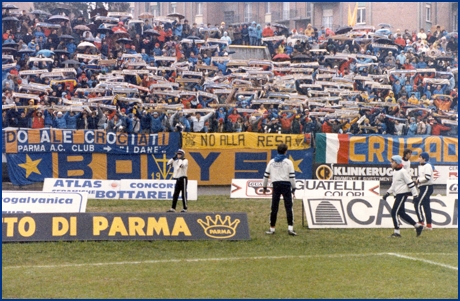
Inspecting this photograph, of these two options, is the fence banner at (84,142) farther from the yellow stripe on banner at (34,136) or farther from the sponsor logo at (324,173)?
the sponsor logo at (324,173)

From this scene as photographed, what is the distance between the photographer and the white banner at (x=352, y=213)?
58.6 ft

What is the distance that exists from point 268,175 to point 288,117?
1562 centimetres

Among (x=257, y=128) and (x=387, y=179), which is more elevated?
(x=257, y=128)

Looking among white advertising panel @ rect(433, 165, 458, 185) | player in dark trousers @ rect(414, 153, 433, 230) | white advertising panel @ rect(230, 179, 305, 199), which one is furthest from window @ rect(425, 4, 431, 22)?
player in dark trousers @ rect(414, 153, 433, 230)

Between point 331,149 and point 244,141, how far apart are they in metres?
3.51

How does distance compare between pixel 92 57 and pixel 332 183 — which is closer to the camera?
pixel 332 183

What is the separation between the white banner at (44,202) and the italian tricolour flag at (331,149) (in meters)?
13.7

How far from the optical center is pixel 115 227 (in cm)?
1533

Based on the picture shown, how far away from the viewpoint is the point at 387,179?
3027cm

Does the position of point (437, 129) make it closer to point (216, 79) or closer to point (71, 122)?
point (216, 79)

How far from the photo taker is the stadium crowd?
3095 centimetres

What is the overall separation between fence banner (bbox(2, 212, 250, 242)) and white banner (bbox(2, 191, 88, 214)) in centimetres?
285

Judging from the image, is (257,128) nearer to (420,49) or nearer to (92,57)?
(92,57)

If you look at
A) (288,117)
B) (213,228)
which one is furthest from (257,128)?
(213,228)
